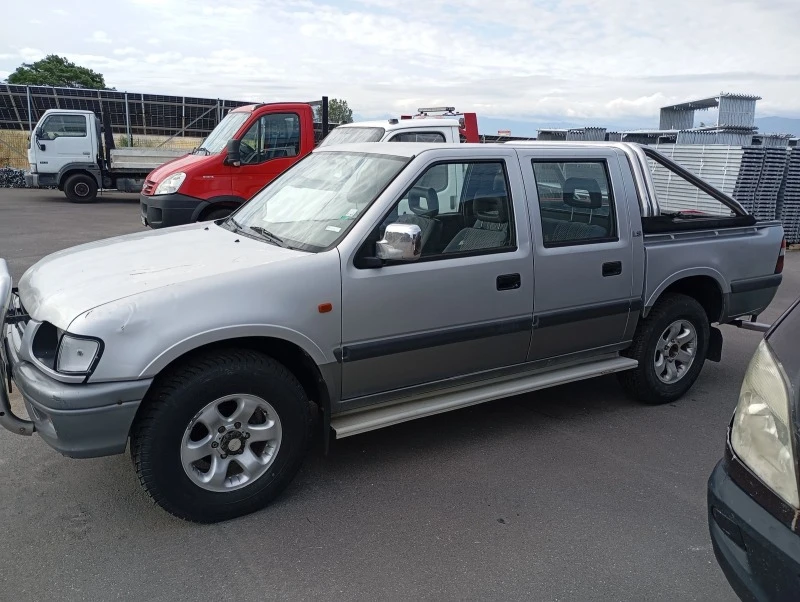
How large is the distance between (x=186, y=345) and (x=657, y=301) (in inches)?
127

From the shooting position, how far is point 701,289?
5.10 meters

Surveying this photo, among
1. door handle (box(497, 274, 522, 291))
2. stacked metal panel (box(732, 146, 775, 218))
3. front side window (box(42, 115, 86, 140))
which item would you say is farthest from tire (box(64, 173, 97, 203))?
door handle (box(497, 274, 522, 291))

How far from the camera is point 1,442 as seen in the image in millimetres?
4074

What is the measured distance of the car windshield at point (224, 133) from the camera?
995cm

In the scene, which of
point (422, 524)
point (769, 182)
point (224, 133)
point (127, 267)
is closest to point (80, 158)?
point (224, 133)

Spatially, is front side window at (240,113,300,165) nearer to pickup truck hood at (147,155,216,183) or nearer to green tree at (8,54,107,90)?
pickup truck hood at (147,155,216,183)

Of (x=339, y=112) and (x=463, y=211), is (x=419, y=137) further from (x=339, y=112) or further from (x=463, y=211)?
(x=339, y=112)

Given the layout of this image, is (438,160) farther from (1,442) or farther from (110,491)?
(1,442)

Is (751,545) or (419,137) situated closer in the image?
(751,545)

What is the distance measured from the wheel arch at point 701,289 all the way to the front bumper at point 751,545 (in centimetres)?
260

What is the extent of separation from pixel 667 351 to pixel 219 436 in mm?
3207

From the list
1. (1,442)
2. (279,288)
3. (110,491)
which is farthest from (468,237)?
(1,442)

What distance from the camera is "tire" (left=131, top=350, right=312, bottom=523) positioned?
305 cm

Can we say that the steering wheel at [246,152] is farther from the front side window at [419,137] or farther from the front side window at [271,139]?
the front side window at [419,137]
